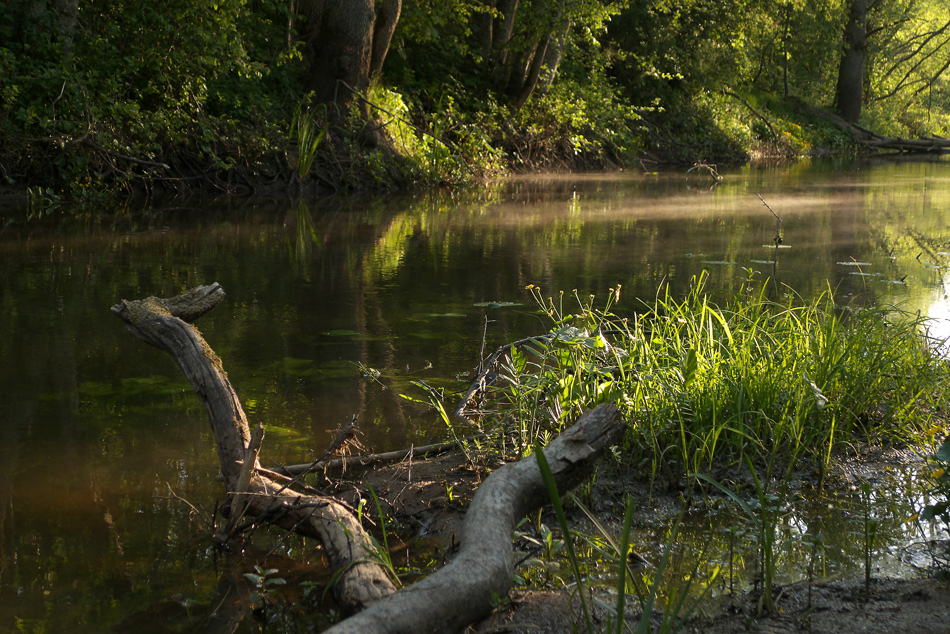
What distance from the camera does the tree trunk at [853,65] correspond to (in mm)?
31438

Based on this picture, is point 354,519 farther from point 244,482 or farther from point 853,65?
point 853,65

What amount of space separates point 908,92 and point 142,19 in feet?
119

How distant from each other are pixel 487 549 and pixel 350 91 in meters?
13.0

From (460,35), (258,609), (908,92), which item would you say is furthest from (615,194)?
(908,92)

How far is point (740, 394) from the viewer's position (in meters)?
3.28

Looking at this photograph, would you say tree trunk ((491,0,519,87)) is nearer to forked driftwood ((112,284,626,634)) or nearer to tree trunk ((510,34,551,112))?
tree trunk ((510,34,551,112))

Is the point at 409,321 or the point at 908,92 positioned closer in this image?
the point at 409,321

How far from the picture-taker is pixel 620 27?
Result: 76.1 feet

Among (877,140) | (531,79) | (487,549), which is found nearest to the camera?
(487,549)

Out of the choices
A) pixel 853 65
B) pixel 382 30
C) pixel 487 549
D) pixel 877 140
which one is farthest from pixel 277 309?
pixel 853 65

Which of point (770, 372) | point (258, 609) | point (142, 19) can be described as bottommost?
point (258, 609)

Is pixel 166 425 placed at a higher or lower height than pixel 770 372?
lower

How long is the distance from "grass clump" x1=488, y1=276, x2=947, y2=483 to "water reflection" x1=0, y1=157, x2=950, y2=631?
64 centimetres

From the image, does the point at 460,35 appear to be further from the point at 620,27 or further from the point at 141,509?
the point at 141,509
